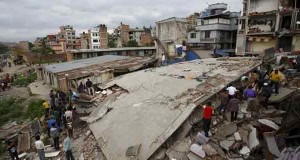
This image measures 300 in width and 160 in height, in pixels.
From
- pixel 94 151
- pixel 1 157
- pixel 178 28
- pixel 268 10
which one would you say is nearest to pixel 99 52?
pixel 178 28

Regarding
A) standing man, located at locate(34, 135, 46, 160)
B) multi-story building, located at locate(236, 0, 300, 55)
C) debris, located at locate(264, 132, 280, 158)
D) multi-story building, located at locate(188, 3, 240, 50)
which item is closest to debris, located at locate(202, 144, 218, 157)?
debris, located at locate(264, 132, 280, 158)

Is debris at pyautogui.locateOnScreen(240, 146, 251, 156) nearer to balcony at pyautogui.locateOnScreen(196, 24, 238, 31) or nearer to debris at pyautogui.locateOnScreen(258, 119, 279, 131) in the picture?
debris at pyautogui.locateOnScreen(258, 119, 279, 131)

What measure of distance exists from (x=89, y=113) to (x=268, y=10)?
78.6 ft

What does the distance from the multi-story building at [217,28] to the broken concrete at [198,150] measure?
28.4 metres

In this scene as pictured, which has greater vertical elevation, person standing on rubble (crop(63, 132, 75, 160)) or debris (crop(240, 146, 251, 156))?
debris (crop(240, 146, 251, 156))

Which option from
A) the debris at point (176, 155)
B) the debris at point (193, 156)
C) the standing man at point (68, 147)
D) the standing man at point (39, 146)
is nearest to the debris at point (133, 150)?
the debris at point (176, 155)

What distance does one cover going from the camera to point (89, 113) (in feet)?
37.8

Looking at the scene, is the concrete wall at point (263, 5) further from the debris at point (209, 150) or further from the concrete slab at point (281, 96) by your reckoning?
the debris at point (209, 150)

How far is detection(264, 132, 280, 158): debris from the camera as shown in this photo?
6037mm

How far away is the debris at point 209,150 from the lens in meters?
6.49

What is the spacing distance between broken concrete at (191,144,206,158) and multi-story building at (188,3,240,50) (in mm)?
28421

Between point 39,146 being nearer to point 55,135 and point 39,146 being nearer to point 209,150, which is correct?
point 55,135

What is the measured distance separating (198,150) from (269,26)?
2386 cm

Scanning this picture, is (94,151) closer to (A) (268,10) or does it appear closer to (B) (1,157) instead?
(B) (1,157)
